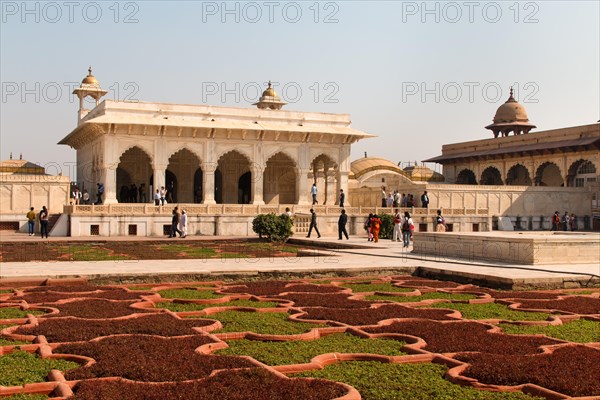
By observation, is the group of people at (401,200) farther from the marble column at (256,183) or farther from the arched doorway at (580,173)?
the arched doorway at (580,173)

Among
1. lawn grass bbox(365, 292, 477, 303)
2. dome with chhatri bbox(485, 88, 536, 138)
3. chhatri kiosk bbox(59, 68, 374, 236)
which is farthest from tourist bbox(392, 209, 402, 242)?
dome with chhatri bbox(485, 88, 536, 138)

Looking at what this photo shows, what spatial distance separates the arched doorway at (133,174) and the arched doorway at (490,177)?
62.1 feet

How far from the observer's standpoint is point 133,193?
31969 millimetres

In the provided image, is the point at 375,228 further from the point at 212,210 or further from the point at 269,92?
the point at 269,92

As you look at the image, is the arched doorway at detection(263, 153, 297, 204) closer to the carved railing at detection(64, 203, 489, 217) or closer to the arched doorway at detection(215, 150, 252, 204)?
the arched doorway at detection(215, 150, 252, 204)

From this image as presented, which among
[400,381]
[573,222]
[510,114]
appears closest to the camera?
[400,381]

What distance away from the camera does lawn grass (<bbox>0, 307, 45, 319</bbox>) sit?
23.6ft

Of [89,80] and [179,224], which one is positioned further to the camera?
[89,80]

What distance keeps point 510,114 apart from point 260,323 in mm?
41544

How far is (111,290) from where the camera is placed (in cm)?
926

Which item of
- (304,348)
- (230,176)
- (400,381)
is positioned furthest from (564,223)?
(400,381)

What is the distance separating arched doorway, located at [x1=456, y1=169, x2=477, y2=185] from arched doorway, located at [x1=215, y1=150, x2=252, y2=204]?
49.2 feet

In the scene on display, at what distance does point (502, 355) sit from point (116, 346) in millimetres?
2749

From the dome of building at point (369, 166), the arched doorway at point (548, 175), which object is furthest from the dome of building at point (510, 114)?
the dome of building at point (369, 166)
